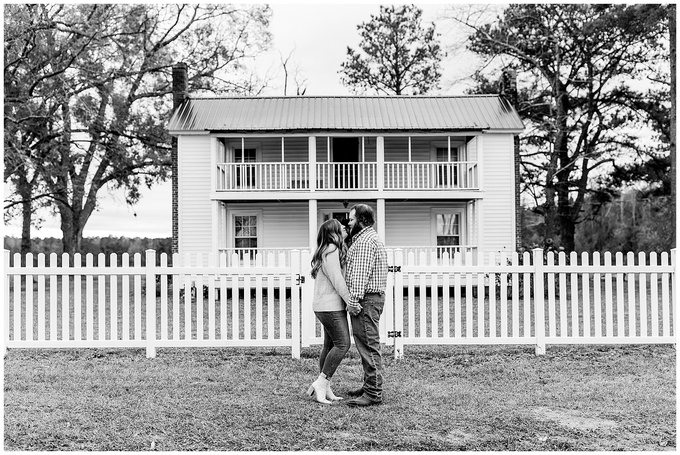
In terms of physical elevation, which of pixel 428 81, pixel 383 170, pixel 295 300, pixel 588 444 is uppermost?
pixel 428 81

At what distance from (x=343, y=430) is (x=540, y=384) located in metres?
2.76

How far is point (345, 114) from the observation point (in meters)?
24.1

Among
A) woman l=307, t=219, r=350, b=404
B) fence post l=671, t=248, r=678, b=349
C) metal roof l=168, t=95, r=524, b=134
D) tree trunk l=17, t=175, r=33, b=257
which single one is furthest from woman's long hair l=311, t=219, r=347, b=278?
tree trunk l=17, t=175, r=33, b=257

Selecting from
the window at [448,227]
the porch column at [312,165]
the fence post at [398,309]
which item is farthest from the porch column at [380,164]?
the fence post at [398,309]

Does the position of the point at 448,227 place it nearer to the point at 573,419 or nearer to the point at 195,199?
the point at 195,199

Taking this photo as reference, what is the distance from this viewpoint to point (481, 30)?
29344mm

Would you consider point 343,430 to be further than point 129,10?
No

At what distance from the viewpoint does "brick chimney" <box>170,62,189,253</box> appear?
77.0ft

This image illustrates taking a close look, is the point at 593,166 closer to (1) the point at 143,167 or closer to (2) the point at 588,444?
(1) the point at 143,167

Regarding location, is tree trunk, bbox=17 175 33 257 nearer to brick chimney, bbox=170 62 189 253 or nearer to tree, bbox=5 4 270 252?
tree, bbox=5 4 270 252

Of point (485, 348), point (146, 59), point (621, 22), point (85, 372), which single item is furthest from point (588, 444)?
point (146, 59)

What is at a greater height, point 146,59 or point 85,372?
point 146,59

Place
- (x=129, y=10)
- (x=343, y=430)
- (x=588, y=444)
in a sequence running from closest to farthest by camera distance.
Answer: (x=588, y=444) → (x=343, y=430) → (x=129, y=10)

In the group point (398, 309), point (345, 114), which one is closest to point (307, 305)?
point (398, 309)
